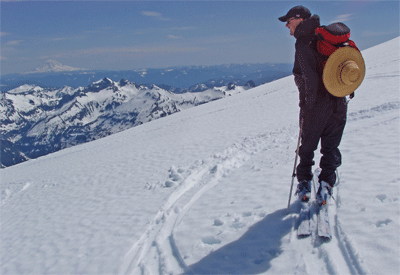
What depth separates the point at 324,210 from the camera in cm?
513

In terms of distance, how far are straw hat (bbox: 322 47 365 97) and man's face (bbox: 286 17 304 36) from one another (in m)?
1.00

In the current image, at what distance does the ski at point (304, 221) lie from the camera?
4706mm

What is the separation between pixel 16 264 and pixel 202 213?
6.99 m

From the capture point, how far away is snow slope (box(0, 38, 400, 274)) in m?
4.50

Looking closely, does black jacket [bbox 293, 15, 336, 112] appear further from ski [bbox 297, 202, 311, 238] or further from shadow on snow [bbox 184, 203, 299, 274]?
shadow on snow [bbox 184, 203, 299, 274]

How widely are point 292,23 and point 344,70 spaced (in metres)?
1.39

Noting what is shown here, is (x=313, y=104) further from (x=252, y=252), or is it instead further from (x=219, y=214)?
(x=219, y=214)

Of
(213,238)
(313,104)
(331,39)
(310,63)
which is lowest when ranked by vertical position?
(213,238)

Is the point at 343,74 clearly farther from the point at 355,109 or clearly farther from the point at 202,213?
the point at 355,109

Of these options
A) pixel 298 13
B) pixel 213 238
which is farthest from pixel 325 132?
pixel 213 238

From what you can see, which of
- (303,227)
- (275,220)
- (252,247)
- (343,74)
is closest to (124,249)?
(252,247)

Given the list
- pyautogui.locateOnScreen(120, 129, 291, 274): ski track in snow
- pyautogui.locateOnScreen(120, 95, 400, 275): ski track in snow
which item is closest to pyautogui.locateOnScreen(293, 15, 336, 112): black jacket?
pyautogui.locateOnScreen(120, 95, 400, 275): ski track in snow

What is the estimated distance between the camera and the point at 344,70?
13.5 ft

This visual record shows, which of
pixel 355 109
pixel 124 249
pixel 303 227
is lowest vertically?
pixel 124 249
